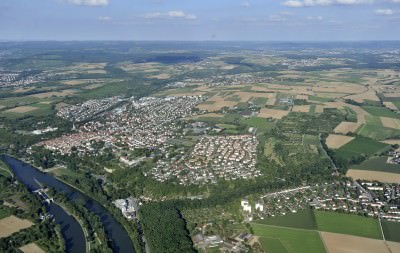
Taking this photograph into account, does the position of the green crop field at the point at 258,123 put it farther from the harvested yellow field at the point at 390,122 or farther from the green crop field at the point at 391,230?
the green crop field at the point at 391,230

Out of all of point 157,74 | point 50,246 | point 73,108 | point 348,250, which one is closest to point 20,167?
point 50,246

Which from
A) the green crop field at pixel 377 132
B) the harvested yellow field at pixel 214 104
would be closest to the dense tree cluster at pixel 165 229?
the green crop field at pixel 377 132

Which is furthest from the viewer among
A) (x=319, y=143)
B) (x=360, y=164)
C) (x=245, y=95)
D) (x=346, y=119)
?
(x=245, y=95)

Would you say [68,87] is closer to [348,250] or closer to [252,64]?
[252,64]

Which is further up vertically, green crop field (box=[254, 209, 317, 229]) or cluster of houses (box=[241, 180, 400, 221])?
cluster of houses (box=[241, 180, 400, 221])

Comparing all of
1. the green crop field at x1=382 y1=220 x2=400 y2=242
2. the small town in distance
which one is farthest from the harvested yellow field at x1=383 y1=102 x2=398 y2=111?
the green crop field at x1=382 y1=220 x2=400 y2=242

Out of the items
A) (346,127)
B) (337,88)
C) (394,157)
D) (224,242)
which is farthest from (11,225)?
(337,88)

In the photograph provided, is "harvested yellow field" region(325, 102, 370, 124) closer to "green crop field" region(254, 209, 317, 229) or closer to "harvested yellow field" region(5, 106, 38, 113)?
"green crop field" region(254, 209, 317, 229)
